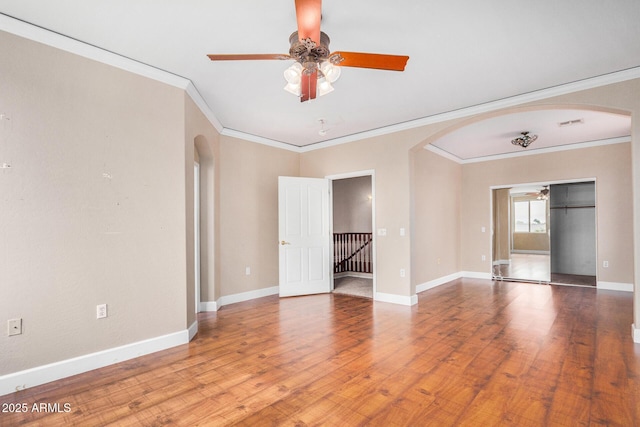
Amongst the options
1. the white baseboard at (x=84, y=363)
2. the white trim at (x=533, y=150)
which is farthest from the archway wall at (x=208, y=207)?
the white trim at (x=533, y=150)

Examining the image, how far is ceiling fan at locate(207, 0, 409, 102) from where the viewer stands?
1.92 m

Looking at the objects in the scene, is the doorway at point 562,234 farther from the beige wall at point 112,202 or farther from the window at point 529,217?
the beige wall at point 112,202

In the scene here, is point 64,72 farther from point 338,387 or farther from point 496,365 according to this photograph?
point 496,365

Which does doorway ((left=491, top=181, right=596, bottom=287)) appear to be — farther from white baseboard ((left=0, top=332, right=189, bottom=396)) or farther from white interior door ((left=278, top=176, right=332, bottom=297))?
white baseboard ((left=0, top=332, right=189, bottom=396))

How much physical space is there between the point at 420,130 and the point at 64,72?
423 cm

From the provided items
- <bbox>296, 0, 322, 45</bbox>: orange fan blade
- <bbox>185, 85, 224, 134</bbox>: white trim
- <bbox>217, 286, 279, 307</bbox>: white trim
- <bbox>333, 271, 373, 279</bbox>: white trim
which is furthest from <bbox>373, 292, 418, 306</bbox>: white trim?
<bbox>296, 0, 322, 45</bbox>: orange fan blade

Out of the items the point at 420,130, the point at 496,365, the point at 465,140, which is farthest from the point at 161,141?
the point at 465,140

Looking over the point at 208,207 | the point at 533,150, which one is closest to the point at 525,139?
the point at 533,150

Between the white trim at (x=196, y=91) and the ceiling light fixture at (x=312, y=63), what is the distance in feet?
4.99

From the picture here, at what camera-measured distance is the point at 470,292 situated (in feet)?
18.8

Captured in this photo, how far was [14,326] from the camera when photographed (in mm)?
2359

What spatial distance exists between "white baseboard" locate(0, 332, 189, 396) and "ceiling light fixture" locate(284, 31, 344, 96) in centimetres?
274

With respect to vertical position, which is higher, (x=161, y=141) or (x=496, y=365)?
(x=161, y=141)

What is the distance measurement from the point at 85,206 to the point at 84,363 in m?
1.34
